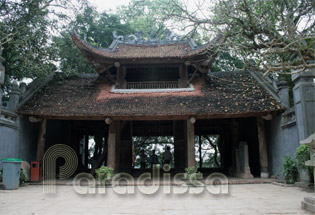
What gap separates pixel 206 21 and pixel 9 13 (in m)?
8.45

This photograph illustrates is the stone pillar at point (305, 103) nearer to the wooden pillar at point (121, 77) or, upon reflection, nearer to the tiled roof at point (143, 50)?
the tiled roof at point (143, 50)

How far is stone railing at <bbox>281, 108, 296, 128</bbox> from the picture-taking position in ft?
29.3

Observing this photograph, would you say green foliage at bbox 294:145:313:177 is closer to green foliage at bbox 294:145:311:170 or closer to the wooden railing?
green foliage at bbox 294:145:311:170

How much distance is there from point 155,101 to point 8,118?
498 cm

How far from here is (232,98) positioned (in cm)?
1058

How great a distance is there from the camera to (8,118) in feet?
31.6

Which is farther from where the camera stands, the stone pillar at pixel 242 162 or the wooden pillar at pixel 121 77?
the wooden pillar at pixel 121 77

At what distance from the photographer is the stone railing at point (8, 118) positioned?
9.12m

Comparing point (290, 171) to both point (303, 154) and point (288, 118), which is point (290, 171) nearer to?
point (303, 154)

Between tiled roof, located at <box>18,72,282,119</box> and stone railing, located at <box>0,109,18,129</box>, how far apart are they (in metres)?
0.30

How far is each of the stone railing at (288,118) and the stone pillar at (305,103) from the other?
1.91 ft

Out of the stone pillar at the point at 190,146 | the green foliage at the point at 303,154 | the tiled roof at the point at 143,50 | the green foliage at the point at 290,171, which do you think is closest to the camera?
the green foliage at the point at 303,154

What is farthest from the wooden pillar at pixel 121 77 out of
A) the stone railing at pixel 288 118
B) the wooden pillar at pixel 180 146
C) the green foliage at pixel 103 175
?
the stone railing at pixel 288 118

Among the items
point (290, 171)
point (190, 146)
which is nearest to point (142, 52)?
point (190, 146)
